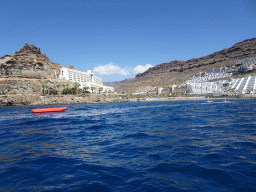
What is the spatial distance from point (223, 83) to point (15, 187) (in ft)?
521

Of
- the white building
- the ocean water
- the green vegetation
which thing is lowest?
the ocean water

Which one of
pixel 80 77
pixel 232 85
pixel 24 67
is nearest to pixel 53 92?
pixel 24 67

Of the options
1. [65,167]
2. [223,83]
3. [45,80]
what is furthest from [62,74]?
[223,83]

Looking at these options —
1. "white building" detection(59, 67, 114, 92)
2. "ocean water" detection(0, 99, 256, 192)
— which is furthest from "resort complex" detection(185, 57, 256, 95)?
"ocean water" detection(0, 99, 256, 192)

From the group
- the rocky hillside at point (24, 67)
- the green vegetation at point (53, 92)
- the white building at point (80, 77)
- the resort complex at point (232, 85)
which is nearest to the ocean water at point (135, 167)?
the green vegetation at point (53, 92)

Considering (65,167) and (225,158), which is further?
(225,158)

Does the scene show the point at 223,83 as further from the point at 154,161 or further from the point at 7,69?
the point at 7,69

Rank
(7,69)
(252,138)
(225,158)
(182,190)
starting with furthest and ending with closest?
(7,69) → (252,138) → (225,158) → (182,190)

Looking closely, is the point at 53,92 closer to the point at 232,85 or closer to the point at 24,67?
the point at 24,67

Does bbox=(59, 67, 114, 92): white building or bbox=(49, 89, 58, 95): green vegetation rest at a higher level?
bbox=(59, 67, 114, 92): white building

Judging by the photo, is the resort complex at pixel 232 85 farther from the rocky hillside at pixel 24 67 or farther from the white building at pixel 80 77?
the rocky hillside at pixel 24 67

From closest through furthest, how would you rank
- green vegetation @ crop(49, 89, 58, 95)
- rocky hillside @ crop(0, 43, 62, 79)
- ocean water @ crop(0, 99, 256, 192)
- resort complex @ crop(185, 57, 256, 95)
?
ocean water @ crop(0, 99, 256, 192) → green vegetation @ crop(49, 89, 58, 95) → rocky hillside @ crop(0, 43, 62, 79) → resort complex @ crop(185, 57, 256, 95)

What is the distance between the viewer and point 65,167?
689 cm

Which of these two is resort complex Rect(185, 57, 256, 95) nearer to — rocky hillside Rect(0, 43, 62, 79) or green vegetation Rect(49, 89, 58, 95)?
green vegetation Rect(49, 89, 58, 95)
